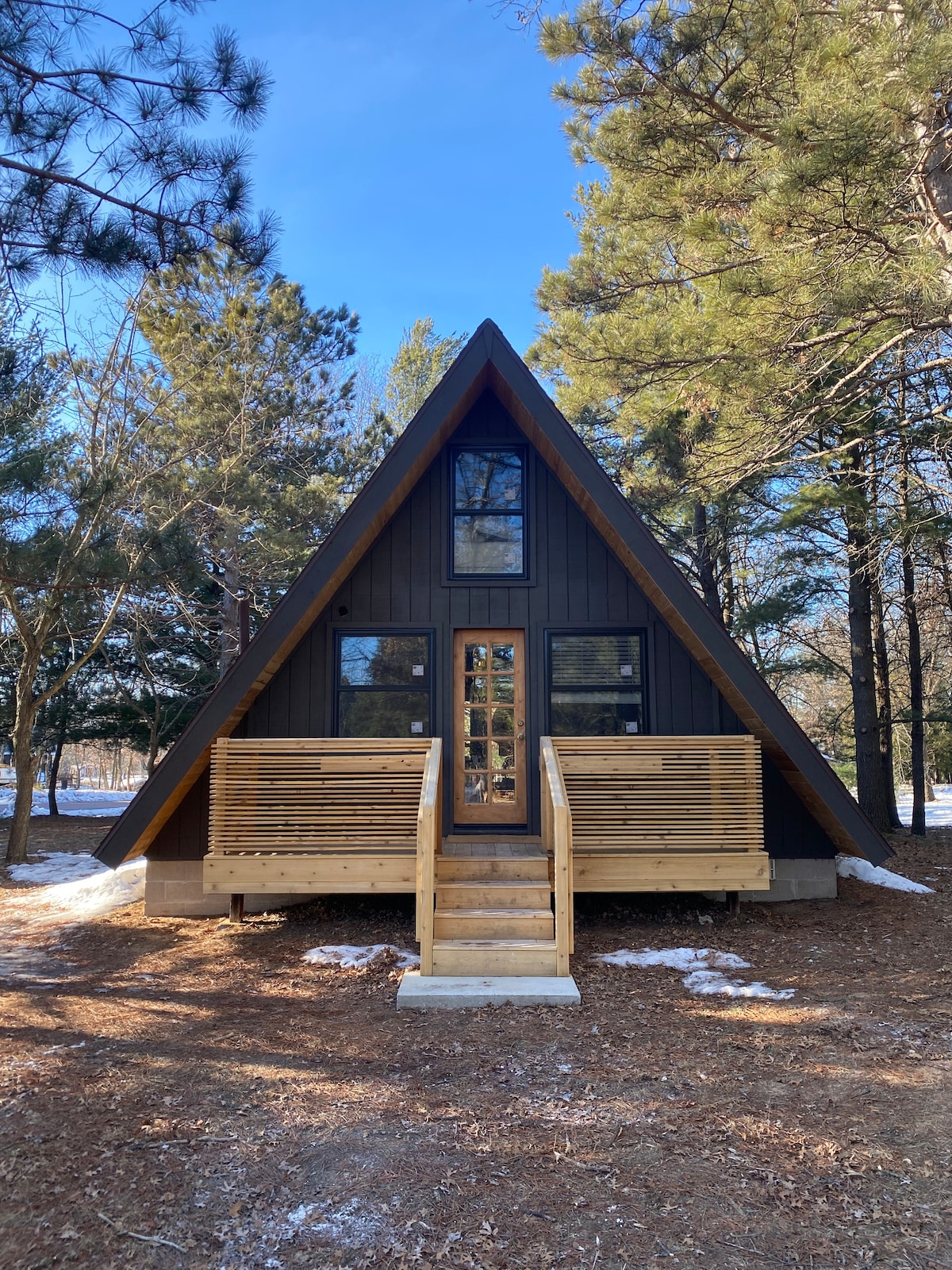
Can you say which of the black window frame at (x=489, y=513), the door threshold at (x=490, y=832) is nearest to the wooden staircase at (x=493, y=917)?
the door threshold at (x=490, y=832)

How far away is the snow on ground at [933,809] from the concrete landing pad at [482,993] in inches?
425

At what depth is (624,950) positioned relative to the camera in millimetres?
5574

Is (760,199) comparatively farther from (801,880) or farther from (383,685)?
(801,880)

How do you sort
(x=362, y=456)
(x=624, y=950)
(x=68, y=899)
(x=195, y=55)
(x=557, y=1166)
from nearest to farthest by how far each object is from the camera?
(x=557, y=1166)
(x=195, y=55)
(x=624, y=950)
(x=68, y=899)
(x=362, y=456)

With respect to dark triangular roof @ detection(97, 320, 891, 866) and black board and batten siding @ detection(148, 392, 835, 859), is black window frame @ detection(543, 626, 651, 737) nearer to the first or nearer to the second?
black board and batten siding @ detection(148, 392, 835, 859)

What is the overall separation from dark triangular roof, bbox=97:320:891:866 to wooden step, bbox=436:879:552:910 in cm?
211

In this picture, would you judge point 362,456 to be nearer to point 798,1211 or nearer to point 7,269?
point 7,269

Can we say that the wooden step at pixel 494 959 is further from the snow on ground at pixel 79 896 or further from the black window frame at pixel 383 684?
the snow on ground at pixel 79 896

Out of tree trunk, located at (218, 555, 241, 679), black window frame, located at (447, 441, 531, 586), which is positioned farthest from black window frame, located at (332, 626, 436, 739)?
tree trunk, located at (218, 555, 241, 679)

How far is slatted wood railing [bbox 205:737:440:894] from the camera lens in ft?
19.5

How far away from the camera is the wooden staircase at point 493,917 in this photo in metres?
4.84

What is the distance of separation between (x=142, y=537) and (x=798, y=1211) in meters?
6.89

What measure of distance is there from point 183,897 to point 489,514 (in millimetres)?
4254

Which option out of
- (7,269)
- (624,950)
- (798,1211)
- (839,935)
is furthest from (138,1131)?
(839,935)
